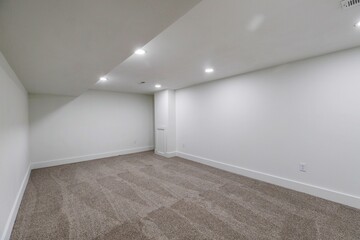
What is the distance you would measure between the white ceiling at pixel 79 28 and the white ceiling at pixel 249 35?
496 mm

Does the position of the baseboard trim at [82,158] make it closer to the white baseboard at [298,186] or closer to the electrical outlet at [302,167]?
the white baseboard at [298,186]

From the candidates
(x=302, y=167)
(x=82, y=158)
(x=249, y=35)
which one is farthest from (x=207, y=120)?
(x=82, y=158)

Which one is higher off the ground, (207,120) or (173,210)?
(207,120)

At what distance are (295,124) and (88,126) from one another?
5.23 m

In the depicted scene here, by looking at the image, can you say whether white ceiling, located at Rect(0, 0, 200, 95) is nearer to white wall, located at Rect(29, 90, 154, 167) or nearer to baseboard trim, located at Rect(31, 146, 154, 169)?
white wall, located at Rect(29, 90, 154, 167)

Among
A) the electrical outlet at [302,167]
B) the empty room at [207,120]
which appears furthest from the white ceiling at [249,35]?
the electrical outlet at [302,167]

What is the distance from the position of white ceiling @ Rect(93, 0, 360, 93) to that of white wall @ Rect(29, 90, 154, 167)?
2.64m

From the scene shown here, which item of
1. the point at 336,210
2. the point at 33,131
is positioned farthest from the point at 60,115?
the point at 336,210

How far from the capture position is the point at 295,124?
2.83 m

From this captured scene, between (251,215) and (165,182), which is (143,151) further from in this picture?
(251,215)

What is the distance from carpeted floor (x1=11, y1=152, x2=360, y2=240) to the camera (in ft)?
6.11

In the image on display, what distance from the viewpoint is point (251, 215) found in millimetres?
2158

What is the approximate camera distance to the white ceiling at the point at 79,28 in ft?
3.03

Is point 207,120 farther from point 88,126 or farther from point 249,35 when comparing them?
point 88,126
